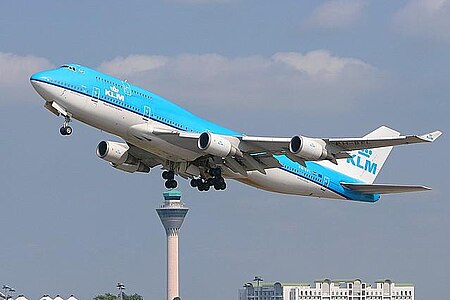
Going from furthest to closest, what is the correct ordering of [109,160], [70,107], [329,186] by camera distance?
[329,186] < [109,160] < [70,107]

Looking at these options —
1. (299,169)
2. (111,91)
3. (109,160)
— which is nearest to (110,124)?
(111,91)

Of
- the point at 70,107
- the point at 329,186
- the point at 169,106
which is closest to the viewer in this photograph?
the point at 70,107

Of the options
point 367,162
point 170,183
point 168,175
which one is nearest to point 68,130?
point 168,175

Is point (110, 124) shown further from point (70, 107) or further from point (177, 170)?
point (177, 170)

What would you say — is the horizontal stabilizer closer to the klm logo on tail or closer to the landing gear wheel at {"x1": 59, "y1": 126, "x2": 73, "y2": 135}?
the klm logo on tail

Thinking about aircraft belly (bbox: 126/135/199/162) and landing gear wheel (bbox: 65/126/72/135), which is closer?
landing gear wheel (bbox: 65/126/72/135)

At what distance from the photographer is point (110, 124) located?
67625 mm

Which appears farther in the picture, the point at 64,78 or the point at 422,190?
the point at 422,190

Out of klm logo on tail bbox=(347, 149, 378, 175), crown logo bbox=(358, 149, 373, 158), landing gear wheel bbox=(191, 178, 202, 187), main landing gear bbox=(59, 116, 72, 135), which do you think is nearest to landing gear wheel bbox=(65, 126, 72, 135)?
main landing gear bbox=(59, 116, 72, 135)

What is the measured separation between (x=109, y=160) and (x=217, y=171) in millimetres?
6708

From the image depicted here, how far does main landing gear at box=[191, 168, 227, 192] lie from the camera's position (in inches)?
2917

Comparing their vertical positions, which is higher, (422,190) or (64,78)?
(64,78)

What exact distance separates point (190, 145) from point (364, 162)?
62.3 ft

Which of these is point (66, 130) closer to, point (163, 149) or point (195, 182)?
point (163, 149)
